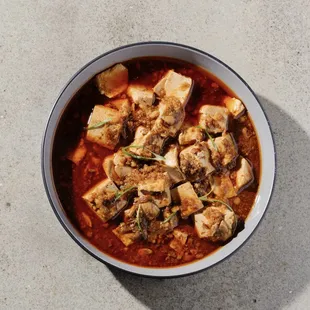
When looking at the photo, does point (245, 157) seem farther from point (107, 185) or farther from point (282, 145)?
point (107, 185)

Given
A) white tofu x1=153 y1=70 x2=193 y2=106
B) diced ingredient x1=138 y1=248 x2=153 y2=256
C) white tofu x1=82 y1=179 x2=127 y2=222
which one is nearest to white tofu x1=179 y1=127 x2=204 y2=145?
white tofu x1=153 y1=70 x2=193 y2=106

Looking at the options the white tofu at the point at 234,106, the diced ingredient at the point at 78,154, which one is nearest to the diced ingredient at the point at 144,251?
the diced ingredient at the point at 78,154

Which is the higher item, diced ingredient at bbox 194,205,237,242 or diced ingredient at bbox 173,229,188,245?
diced ingredient at bbox 194,205,237,242

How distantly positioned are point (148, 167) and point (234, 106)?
0.43 m

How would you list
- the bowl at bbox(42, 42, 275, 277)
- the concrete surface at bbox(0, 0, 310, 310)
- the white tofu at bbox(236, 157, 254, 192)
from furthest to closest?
the concrete surface at bbox(0, 0, 310, 310), the white tofu at bbox(236, 157, 254, 192), the bowl at bbox(42, 42, 275, 277)

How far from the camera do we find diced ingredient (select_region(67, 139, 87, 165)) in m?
2.24

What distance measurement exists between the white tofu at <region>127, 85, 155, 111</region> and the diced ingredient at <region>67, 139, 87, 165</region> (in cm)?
27

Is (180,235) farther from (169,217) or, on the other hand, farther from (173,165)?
(173,165)

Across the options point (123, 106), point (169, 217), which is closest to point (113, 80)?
point (123, 106)

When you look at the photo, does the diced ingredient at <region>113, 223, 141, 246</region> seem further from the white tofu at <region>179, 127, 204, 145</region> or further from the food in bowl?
the white tofu at <region>179, 127, 204, 145</region>

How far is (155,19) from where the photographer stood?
96.7 inches

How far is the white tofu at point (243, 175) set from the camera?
228 centimetres

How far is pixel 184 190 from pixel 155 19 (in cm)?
77

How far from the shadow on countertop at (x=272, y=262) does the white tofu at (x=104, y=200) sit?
1.20ft
